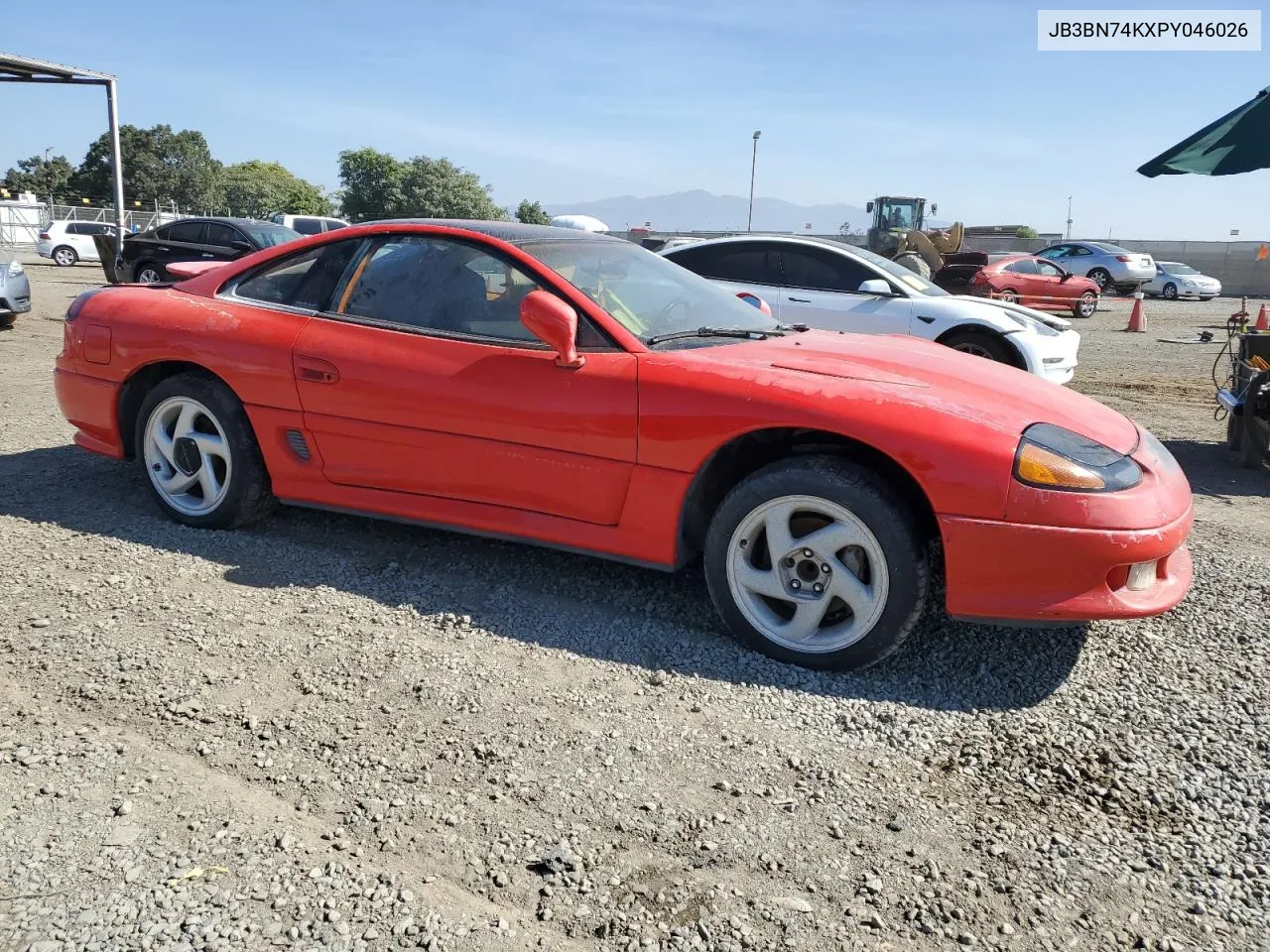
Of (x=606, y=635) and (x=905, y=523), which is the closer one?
(x=905, y=523)

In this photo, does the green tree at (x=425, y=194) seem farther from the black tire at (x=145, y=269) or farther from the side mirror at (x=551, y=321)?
the side mirror at (x=551, y=321)

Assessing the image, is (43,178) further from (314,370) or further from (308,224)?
(314,370)

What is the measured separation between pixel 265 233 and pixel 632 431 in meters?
14.2

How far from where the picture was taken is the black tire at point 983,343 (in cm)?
816

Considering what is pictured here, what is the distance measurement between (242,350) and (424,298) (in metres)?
0.86

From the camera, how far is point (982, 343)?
8.24 metres

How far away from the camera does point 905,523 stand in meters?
3.03

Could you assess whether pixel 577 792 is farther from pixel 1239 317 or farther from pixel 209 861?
pixel 1239 317

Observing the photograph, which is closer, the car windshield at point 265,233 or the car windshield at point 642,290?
the car windshield at point 642,290

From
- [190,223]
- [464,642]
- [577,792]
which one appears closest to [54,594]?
[464,642]

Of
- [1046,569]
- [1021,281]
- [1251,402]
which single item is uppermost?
[1021,281]

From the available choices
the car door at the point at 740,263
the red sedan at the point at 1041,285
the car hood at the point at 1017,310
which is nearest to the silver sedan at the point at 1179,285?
the red sedan at the point at 1041,285

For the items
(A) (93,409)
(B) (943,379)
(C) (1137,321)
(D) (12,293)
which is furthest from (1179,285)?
(A) (93,409)

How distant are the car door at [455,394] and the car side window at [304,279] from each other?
99 millimetres
